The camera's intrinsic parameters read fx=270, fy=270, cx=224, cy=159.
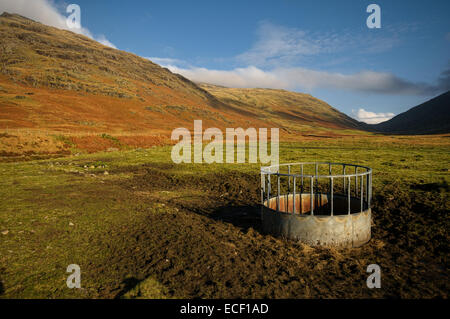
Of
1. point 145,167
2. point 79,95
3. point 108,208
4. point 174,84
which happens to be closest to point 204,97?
point 174,84

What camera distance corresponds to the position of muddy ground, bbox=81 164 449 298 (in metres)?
5.45

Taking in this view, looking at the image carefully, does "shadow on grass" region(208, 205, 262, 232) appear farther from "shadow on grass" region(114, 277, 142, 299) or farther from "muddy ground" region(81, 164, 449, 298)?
"shadow on grass" region(114, 277, 142, 299)

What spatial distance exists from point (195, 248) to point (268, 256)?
1922mm

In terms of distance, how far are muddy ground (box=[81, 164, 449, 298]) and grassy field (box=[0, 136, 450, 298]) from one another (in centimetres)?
3

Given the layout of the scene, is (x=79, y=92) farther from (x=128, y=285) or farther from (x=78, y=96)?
(x=128, y=285)

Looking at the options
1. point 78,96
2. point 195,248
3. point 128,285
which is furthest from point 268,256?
point 78,96

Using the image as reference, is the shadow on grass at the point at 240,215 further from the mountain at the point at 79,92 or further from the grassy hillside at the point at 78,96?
the mountain at the point at 79,92

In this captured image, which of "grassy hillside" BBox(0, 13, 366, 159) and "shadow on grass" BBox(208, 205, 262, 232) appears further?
"grassy hillside" BBox(0, 13, 366, 159)

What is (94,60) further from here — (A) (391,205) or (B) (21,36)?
(A) (391,205)

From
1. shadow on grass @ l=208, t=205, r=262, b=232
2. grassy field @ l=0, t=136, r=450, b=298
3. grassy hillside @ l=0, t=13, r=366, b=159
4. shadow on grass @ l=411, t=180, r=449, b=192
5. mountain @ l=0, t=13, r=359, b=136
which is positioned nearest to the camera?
grassy field @ l=0, t=136, r=450, b=298

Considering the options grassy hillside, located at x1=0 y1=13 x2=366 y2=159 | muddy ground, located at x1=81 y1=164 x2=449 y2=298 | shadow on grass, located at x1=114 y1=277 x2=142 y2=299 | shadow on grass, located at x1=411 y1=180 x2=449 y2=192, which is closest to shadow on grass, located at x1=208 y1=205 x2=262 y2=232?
muddy ground, located at x1=81 y1=164 x2=449 y2=298

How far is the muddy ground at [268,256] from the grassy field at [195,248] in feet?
0.09
